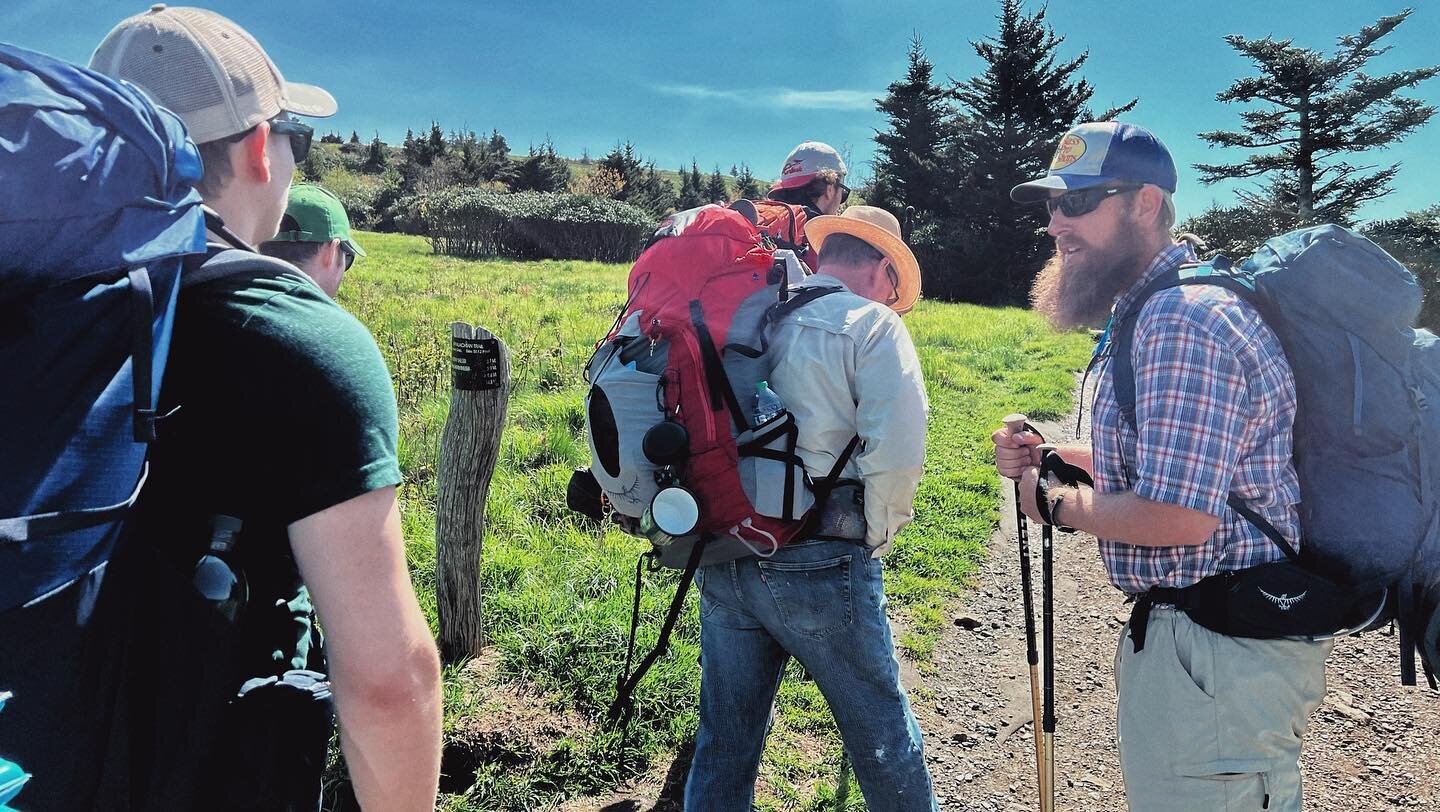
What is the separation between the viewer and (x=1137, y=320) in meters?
2.04

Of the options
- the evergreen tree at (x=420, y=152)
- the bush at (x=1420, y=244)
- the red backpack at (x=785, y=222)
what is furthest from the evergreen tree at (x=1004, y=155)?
the evergreen tree at (x=420, y=152)

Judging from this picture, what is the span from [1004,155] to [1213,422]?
3270 cm

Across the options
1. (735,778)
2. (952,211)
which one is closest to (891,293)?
(735,778)

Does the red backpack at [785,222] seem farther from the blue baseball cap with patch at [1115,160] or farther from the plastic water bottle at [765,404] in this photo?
the plastic water bottle at [765,404]

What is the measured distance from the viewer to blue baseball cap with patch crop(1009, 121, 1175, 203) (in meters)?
2.35

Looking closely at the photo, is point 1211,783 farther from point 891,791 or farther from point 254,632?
point 254,632

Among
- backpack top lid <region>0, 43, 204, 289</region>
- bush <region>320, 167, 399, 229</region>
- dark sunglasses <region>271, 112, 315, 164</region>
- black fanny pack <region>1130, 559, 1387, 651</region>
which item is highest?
bush <region>320, 167, 399, 229</region>

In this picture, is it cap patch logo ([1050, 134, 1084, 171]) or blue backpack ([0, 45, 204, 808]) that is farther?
cap patch logo ([1050, 134, 1084, 171])

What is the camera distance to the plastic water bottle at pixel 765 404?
2.18 m

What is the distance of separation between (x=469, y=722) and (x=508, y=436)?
3383 millimetres

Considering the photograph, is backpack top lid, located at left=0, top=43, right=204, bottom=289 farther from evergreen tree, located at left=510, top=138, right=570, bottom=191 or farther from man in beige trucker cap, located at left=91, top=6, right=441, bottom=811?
evergreen tree, located at left=510, top=138, right=570, bottom=191

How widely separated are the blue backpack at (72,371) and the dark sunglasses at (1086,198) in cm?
228

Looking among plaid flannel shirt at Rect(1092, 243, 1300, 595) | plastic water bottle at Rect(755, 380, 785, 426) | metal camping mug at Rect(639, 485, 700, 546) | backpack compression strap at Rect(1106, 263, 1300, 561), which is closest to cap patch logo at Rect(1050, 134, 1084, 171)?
backpack compression strap at Rect(1106, 263, 1300, 561)

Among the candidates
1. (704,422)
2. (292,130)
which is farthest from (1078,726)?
(292,130)
